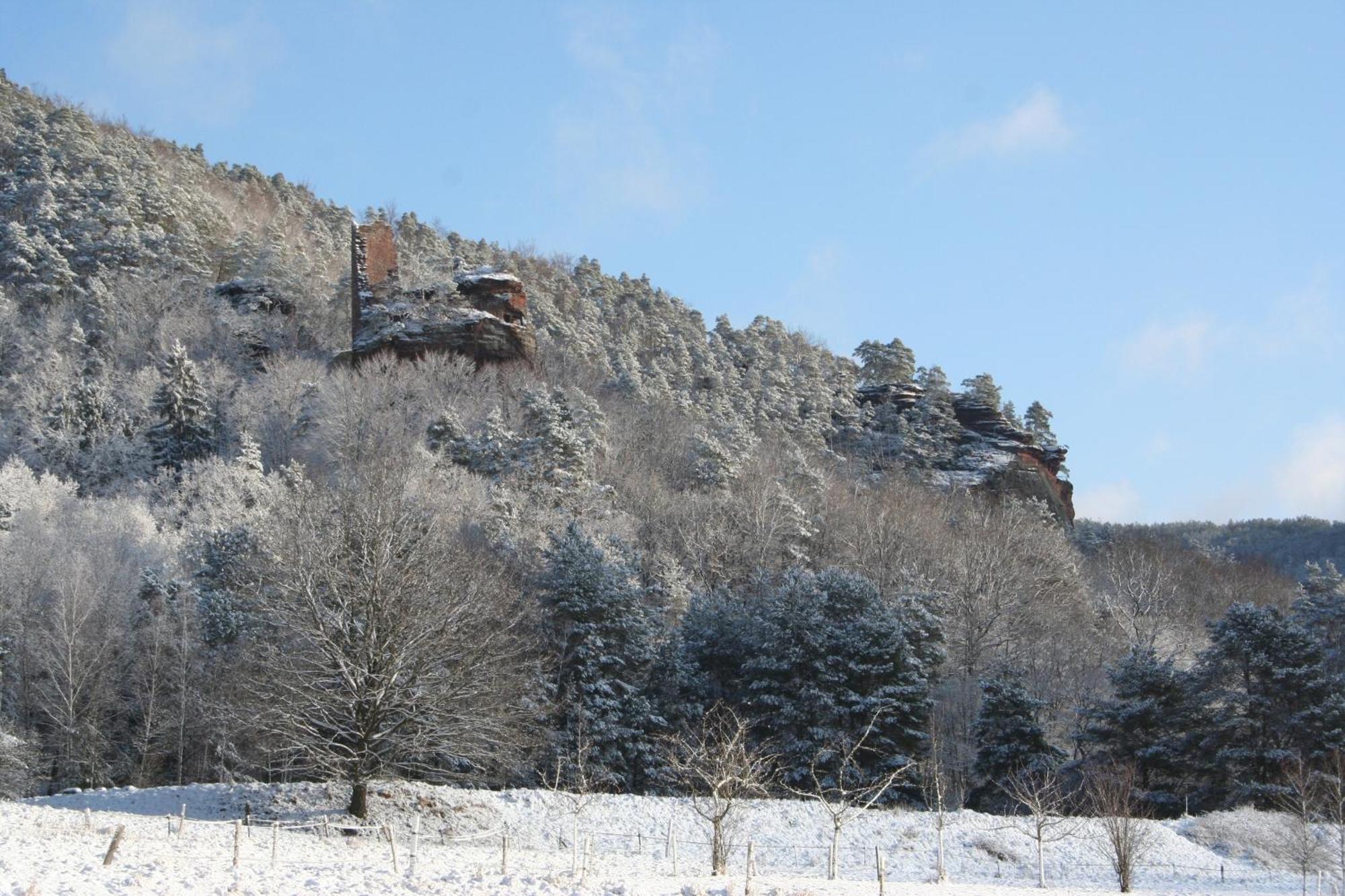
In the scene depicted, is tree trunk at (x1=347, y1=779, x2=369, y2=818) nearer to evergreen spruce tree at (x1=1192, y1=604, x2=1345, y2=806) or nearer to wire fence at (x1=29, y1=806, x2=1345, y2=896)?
wire fence at (x1=29, y1=806, x2=1345, y2=896)

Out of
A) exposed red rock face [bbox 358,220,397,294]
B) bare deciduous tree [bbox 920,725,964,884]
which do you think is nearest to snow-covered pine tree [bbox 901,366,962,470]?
exposed red rock face [bbox 358,220,397,294]

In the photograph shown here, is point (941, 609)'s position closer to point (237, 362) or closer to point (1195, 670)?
point (1195, 670)

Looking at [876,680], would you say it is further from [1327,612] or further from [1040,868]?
[1327,612]

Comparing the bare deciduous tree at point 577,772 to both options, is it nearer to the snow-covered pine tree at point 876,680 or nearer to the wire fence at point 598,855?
the wire fence at point 598,855

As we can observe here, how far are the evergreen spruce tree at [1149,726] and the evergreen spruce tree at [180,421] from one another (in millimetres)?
45636

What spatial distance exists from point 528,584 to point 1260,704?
25162mm

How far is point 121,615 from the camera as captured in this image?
42812mm

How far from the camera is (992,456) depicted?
87938 millimetres

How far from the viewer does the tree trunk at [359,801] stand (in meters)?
26.5

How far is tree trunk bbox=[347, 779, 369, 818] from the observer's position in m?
26.5

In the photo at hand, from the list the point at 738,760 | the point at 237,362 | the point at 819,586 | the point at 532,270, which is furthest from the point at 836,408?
the point at 738,760

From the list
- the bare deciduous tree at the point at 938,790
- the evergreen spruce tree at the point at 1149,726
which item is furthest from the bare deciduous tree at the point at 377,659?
the evergreen spruce tree at the point at 1149,726

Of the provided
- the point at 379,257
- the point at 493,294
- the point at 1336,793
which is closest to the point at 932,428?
the point at 493,294

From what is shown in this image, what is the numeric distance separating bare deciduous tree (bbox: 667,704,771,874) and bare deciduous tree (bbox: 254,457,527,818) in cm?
511
